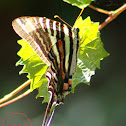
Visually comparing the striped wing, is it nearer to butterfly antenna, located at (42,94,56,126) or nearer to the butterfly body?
the butterfly body

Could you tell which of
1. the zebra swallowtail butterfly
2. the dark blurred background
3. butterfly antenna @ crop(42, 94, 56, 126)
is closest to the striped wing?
the zebra swallowtail butterfly

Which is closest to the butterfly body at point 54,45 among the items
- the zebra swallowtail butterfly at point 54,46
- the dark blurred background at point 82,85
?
the zebra swallowtail butterfly at point 54,46

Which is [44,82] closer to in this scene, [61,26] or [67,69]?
[67,69]

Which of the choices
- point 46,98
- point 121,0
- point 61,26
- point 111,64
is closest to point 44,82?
point 46,98

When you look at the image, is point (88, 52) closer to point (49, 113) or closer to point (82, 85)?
point (49, 113)

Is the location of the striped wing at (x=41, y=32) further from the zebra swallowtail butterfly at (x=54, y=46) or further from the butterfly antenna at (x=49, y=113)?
the butterfly antenna at (x=49, y=113)

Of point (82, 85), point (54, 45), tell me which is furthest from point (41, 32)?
point (82, 85)
